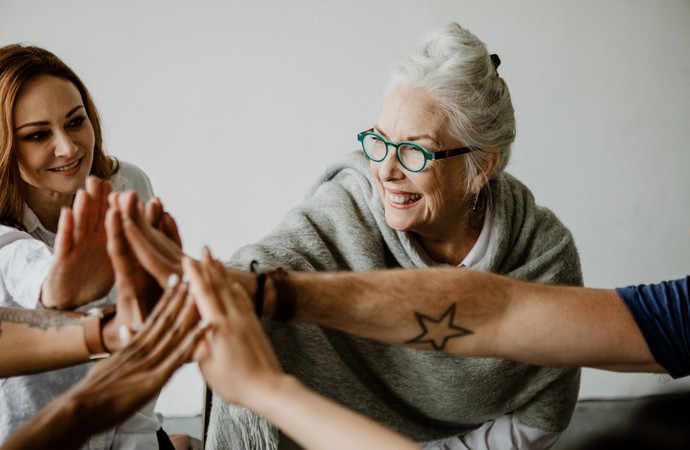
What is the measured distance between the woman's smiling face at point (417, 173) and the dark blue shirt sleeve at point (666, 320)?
1.72 feet

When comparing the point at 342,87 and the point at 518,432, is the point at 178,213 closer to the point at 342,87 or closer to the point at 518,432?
the point at 342,87

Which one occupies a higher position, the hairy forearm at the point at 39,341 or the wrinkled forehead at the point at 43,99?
the wrinkled forehead at the point at 43,99

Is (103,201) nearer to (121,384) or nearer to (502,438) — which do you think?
(121,384)

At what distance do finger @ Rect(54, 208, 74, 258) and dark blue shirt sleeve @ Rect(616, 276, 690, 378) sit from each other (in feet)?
3.47

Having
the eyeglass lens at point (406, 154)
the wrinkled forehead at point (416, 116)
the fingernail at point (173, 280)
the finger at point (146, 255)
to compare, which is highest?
the wrinkled forehead at point (416, 116)

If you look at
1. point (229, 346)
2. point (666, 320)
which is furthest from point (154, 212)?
point (666, 320)

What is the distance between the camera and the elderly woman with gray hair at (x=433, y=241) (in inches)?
67.5

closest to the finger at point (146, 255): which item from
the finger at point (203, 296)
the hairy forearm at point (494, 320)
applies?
the finger at point (203, 296)

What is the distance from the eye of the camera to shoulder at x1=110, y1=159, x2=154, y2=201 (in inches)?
84.7

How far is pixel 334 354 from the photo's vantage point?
5.57 ft

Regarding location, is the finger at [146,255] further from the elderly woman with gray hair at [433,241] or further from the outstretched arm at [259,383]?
the elderly woman with gray hair at [433,241]

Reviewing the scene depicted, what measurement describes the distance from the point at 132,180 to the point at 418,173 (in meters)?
0.95

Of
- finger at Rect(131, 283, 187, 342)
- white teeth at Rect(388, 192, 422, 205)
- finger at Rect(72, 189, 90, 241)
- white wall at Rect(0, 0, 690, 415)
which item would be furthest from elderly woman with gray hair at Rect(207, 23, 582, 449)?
white wall at Rect(0, 0, 690, 415)

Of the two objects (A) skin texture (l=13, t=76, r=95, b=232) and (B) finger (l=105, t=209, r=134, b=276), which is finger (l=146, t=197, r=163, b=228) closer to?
(B) finger (l=105, t=209, r=134, b=276)
